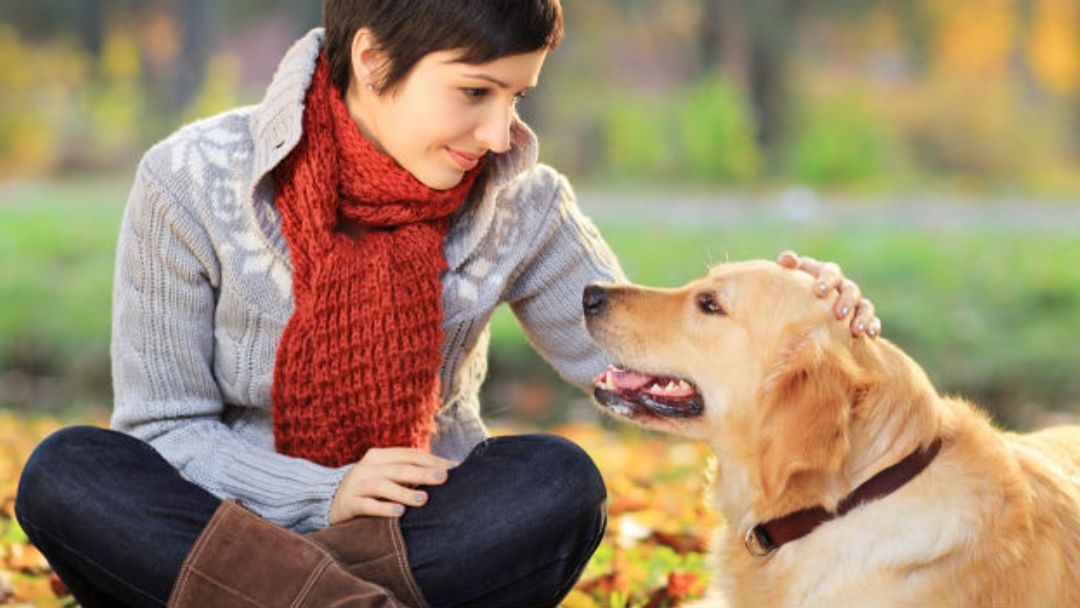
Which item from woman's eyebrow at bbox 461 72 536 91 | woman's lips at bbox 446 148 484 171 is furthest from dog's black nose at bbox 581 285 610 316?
woman's eyebrow at bbox 461 72 536 91

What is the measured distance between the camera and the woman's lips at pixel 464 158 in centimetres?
277

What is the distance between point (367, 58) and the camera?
2.75 meters

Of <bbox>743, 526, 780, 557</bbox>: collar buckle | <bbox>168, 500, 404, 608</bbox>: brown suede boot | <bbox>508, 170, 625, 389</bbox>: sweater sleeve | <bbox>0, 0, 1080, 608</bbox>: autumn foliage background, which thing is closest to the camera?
<bbox>168, 500, 404, 608</bbox>: brown suede boot

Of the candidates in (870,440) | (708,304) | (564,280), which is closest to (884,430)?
(870,440)

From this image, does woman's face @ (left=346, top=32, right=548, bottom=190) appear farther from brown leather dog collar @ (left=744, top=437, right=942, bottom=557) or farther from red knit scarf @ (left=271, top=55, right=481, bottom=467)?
brown leather dog collar @ (left=744, top=437, right=942, bottom=557)

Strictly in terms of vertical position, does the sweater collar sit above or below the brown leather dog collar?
above

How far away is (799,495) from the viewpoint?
8.48ft

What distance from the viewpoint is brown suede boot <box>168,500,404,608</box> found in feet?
8.13

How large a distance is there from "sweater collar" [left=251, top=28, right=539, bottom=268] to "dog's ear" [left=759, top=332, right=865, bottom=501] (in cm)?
70

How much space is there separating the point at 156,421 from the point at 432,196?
704mm

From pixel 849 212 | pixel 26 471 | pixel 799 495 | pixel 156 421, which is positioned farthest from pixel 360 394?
pixel 849 212

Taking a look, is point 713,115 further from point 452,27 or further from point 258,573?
point 258,573

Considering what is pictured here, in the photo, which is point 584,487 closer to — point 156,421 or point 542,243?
point 542,243

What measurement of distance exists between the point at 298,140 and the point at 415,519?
2.50 ft
